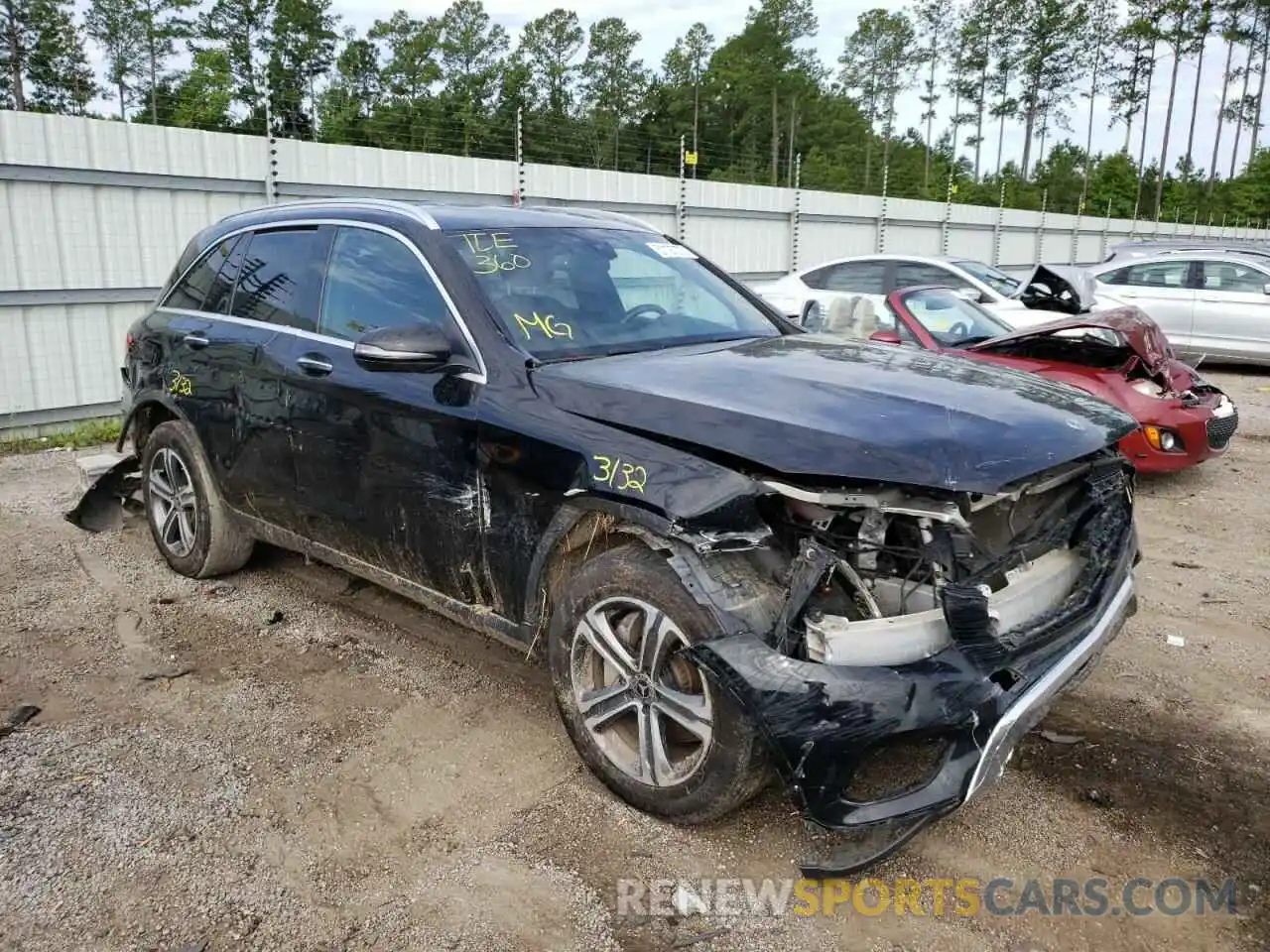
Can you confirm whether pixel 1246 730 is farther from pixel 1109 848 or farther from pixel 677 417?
pixel 677 417

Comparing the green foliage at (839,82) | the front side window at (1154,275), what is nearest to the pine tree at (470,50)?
the green foliage at (839,82)

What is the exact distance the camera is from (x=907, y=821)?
2.52m

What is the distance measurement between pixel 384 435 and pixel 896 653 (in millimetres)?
2038

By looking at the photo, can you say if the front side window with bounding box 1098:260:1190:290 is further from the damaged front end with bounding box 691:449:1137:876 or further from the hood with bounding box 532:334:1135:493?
the damaged front end with bounding box 691:449:1137:876

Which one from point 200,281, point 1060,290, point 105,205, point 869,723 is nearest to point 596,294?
point 869,723

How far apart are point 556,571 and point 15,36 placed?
29.8 m

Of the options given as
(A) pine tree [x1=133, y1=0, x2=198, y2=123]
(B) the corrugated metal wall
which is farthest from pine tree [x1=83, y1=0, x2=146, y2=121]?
(B) the corrugated metal wall

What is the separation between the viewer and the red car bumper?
6734 mm

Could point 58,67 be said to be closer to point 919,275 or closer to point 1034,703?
point 919,275

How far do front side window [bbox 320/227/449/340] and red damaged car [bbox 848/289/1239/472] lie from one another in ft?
12.2

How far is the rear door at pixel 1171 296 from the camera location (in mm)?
12914

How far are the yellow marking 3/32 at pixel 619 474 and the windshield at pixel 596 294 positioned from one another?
599 millimetres

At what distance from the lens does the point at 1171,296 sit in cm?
1300

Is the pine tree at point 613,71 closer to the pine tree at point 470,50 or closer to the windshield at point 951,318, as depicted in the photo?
the pine tree at point 470,50
